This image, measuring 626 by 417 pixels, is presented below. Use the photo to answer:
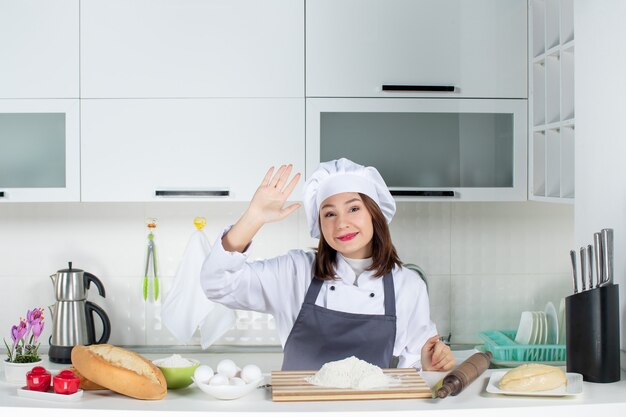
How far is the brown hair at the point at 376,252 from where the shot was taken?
2.06 meters

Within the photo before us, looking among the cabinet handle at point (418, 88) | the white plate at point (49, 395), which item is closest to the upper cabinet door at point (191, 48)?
the cabinet handle at point (418, 88)

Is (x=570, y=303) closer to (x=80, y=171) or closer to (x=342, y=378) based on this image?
(x=342, y=378)

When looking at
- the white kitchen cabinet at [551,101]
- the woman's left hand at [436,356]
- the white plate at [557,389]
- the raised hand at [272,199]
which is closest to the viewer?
the white plate at [557,389]

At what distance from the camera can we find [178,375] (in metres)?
1.37

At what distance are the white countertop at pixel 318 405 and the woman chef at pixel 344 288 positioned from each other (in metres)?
0.63

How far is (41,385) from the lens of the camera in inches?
52.6

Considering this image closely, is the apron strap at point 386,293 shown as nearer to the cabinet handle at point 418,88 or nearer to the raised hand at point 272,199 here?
the raised hand at point 272,199

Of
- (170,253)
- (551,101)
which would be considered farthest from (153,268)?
(551,101)

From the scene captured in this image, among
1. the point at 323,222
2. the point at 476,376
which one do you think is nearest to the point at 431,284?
the point at 323,222

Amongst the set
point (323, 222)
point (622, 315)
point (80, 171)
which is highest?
point (80, 171)

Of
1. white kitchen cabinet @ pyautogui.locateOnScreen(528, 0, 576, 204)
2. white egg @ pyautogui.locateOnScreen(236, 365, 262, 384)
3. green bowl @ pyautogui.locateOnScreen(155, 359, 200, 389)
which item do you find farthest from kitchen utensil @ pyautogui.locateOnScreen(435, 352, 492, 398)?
white kitchen cabinet @ pyautogui.locateOnScreen(528, 0, 576, 204)

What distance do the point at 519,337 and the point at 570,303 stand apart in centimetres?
117

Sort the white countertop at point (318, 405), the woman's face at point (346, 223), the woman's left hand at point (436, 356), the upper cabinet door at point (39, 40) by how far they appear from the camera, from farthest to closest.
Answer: the upper cabinet door at point (39, 40)
the woman's face at point (346, 223)
the woman's left hand at point (436, 356)
the white countertop at point (318, 405)

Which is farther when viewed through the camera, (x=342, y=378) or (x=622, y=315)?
(x=622, y=315)
